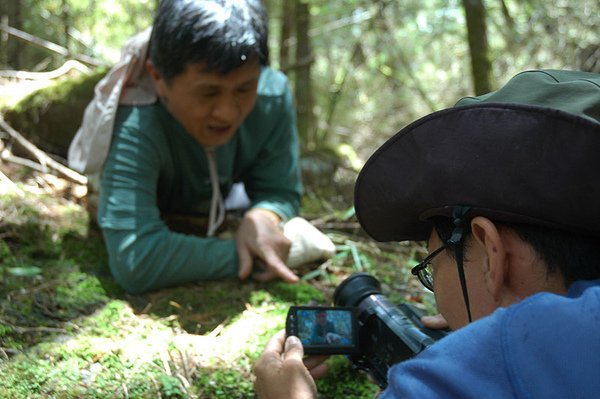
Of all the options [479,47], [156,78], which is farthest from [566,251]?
[479,47]

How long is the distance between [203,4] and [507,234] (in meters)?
1.73

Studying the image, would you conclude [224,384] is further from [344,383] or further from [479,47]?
[479,47]

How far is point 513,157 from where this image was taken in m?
1.04

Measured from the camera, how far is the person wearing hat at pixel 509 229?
2.95 ft

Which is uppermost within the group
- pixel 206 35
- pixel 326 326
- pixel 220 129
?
pixel 206 35

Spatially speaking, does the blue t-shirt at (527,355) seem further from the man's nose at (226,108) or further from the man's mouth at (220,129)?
the man's mouth at (220,129)

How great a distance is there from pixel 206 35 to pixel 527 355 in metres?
1.83

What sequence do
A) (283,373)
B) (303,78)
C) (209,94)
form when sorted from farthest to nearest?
(303,78)
(209,94)
(283,373)

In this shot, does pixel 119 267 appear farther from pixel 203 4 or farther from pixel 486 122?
pixel 486 122

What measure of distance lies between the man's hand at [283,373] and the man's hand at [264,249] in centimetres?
73

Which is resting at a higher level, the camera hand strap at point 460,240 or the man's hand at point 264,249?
the camera hand strap at point 460,240

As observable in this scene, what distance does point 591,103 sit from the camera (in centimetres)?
104

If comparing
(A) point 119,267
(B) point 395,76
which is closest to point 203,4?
(A) point 119,267

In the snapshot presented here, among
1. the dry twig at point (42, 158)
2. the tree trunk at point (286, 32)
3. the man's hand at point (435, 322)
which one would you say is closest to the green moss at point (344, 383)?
the man's hand at point (435, 322)
